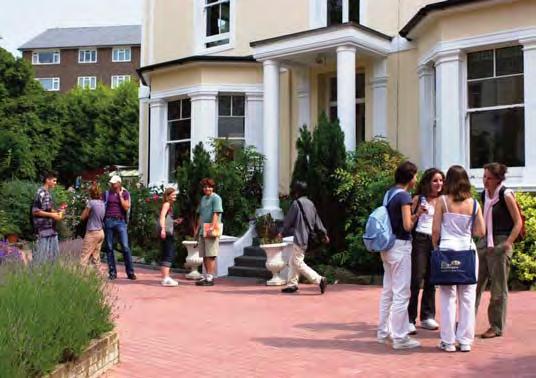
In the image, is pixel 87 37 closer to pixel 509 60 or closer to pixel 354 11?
pixel 354 11

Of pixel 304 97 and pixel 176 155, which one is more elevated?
pixel 304 97

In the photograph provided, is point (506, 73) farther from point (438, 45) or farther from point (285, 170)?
point (285, 170)

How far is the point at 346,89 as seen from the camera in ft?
43.8

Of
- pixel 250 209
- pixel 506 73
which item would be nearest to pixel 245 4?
pixel 250 209

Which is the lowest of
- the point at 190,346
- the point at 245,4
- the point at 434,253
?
the point at 190,346

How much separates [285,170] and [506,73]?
5668mm

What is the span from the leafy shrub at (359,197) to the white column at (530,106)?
2272mm

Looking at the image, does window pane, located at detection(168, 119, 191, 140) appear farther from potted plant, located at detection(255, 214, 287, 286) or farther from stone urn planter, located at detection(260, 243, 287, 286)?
stone urn planter, located at detection(260, 243, 287, 286)

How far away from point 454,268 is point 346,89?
303 inches

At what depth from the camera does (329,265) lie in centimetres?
1195

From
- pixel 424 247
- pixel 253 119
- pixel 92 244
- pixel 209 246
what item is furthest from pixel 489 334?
pixel 253 119

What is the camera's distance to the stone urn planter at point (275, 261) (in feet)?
37.1

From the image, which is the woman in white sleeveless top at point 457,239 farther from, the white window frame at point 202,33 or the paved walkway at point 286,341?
the white window frame at point 202,33

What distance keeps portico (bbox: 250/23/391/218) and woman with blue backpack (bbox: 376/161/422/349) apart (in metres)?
6.72
